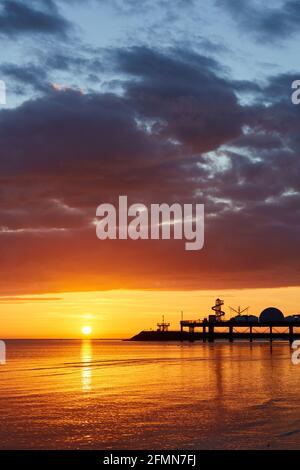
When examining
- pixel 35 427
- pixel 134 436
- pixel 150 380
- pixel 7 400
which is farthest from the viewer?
pixel 150 380

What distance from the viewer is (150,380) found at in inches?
3366

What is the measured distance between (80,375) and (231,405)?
4510 cm

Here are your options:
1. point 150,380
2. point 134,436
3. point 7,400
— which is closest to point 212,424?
point 134,436

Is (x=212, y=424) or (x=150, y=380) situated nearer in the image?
(x=212, y=424)

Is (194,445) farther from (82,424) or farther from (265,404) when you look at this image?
(265,404)

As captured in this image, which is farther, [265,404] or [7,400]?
[7,400]

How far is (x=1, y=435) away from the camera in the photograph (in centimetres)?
4159

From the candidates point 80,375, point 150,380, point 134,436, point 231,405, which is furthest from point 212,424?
point 80,375

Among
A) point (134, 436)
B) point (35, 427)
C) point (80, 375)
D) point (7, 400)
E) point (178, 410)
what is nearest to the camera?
point (134, 436)

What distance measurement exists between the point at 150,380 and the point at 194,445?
4850cm

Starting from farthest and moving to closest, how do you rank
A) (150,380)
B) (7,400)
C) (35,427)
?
(150,380) → (7,400) → (35,427)
